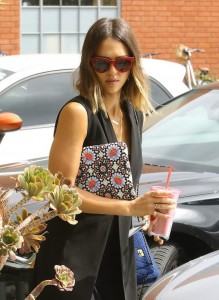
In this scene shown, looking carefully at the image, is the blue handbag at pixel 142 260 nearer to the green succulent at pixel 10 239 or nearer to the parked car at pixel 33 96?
the green succulent at pixel 10 239

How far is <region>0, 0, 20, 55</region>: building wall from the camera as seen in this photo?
14875 millimetres

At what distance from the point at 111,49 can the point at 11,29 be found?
1154cm

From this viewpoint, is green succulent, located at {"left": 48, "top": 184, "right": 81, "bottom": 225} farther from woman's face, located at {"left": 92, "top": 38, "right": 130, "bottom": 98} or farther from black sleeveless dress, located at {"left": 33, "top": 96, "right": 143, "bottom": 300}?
woman's face, located at {"left": 92, "top": 38, "right": 130, "bottom": 98}

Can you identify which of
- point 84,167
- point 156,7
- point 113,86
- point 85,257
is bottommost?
point 156,7

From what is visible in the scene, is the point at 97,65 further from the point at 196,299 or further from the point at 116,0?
the point at 116,0

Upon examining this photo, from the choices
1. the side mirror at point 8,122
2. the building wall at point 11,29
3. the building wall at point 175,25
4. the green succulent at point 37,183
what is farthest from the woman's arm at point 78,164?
the building wall at point 175,25

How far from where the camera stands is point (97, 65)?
361 centimetres

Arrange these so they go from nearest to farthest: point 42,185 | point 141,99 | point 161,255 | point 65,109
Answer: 1. point 42,185
2. point 65,109
3. point 141,99
4. point 161,255

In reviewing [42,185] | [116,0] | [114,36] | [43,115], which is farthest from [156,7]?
[42,185]

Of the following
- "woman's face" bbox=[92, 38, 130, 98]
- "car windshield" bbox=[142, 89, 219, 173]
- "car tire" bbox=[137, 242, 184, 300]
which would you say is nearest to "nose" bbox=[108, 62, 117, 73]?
"woman's face" bbox=[92, 38, 130, 98]

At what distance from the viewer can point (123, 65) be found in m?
3.62

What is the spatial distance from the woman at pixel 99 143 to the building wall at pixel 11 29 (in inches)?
447

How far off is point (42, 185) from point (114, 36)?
4.34 ft

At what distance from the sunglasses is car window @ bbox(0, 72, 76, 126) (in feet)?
11.8
